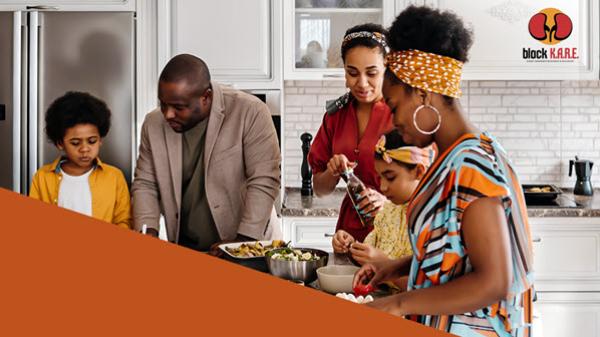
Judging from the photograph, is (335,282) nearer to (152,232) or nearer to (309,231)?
(152,232)

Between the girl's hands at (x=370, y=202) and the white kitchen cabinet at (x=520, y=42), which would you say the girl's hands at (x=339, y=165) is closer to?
the girl's hands at (x=370, y=202)

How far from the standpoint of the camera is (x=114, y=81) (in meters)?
3.53

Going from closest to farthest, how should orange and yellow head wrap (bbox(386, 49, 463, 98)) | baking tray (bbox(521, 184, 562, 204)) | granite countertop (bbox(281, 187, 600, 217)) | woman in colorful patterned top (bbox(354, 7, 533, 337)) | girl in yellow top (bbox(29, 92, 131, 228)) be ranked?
woman in colorful patterned top (bbox(354, 7, 533, 337)) → orange and yellow head wrap (bbox(386, 49, 463, 98)) → girl in yellow top (bbox(29, 92, 131, 228)) → granite countertop (bbox(281, 187, 600, 217)) → baking tray (bbox(521, 184, 562, 204))

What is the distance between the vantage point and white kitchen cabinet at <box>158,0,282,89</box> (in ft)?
11.7

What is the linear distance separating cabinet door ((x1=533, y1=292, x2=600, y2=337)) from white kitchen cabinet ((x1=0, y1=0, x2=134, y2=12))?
2.48 m

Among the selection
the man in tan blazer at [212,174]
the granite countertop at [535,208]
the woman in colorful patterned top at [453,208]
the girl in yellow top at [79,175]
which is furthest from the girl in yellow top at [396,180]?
the granite countertop at [535,208]

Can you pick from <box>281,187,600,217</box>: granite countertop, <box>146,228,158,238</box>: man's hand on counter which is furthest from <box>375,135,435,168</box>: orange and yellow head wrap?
<box>281,187,600,217</box>: granite countertop

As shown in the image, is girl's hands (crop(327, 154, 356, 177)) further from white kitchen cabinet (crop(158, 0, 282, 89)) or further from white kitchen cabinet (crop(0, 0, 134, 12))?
white kitchen cabinet (crop(0, 0, 134, 12))

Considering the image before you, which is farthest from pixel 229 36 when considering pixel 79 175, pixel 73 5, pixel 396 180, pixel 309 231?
pixel 396 180

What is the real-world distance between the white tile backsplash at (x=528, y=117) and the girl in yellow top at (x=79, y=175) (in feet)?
4.74

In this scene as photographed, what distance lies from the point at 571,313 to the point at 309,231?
134 centimetres

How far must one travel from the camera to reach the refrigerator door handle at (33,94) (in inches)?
137

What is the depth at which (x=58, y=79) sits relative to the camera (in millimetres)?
3512

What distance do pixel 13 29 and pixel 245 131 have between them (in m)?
1.71
